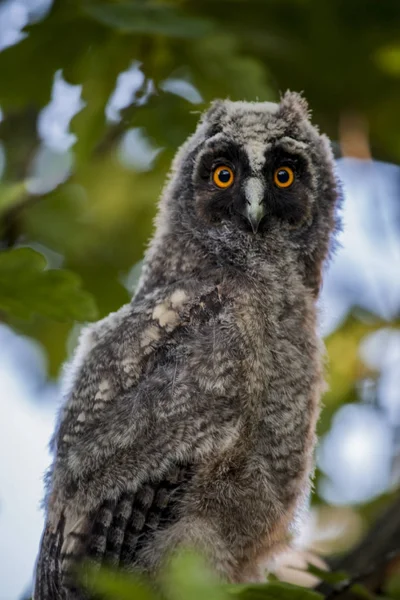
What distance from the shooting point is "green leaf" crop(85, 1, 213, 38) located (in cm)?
273

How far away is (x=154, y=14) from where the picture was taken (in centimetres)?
284

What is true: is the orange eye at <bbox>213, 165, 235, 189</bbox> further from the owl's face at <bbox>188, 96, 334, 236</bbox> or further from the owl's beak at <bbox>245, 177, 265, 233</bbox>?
the owl's beak at <bbox>245, 177, 265, 233</bbox>

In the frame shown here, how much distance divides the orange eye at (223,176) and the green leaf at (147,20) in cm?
43

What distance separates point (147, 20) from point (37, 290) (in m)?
0.94

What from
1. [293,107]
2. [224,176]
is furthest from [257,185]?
[293,107]

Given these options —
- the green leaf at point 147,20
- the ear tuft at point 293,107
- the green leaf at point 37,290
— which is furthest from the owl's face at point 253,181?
the green leaf at point 37,290

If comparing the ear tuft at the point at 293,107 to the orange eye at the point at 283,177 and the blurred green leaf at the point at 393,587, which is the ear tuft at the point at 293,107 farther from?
the blurred green leaf at the point at 393,587

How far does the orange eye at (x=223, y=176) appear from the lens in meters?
2.96

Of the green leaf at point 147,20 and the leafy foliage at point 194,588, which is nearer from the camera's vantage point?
the leafy foliage at point 194,588

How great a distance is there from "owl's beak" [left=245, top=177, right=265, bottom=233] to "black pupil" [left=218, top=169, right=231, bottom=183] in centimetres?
13

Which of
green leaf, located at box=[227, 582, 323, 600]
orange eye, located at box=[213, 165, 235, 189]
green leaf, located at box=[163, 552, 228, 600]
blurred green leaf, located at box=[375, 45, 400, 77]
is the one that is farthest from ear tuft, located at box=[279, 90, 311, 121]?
green leaf, located at box=[163, 552, 228, 600]

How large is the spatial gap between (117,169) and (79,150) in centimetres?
126

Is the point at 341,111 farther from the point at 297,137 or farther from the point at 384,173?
the point at 297,137

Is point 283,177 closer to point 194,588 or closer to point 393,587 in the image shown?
point 393,587
